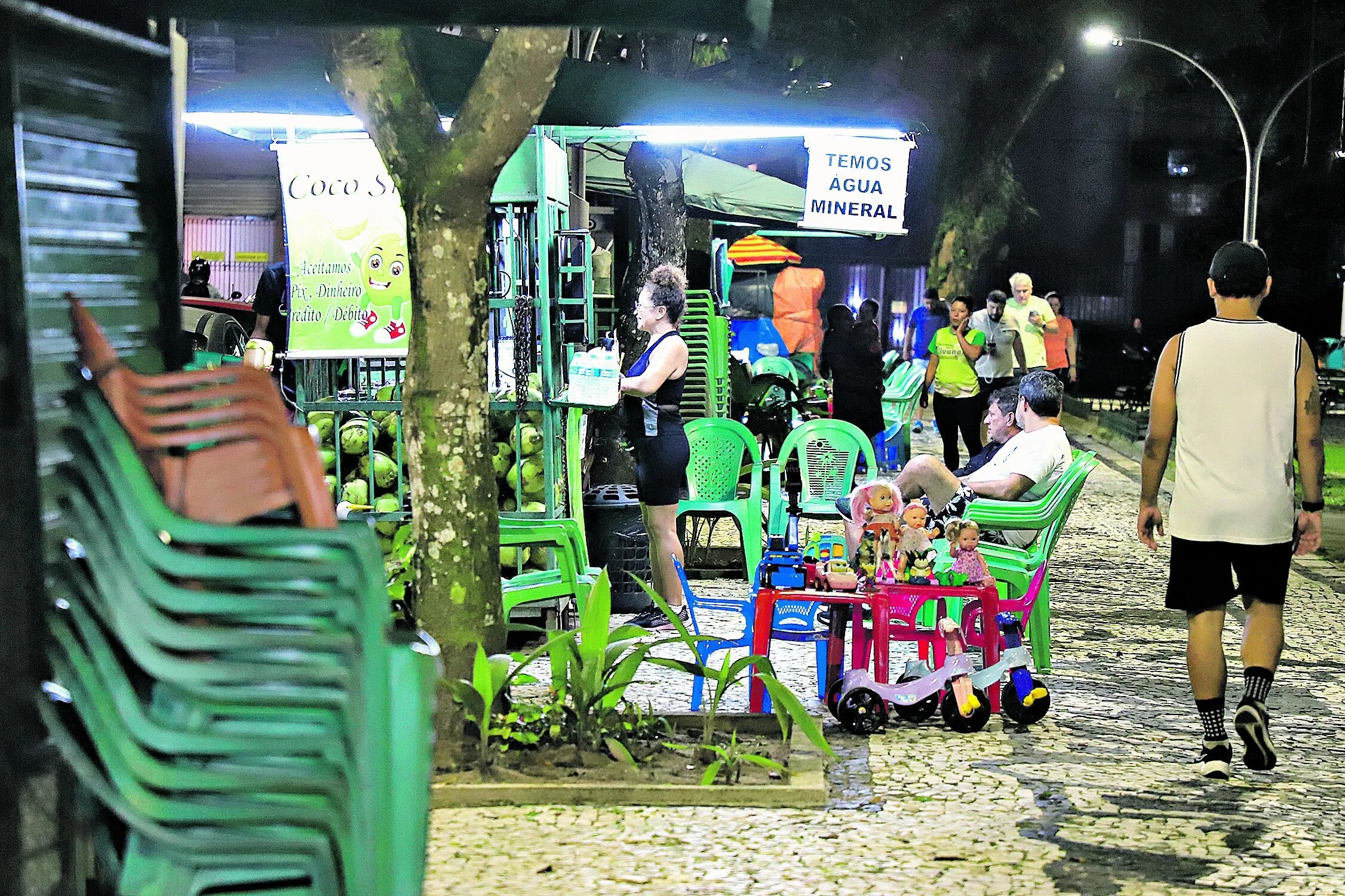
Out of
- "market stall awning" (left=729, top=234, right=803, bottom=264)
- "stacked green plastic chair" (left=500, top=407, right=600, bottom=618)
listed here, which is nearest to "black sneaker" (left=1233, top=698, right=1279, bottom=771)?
"stacked green plastic chair" (left=500, top=407, right=600, bottom=618)

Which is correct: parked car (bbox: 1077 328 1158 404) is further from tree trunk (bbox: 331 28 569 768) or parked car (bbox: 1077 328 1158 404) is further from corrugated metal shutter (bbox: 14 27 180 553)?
corrugated metal shutter (bbox: 14 27 180 553)

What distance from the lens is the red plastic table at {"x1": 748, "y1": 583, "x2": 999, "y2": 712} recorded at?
21.1 feet

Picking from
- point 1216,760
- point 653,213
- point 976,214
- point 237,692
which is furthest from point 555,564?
point 976,214

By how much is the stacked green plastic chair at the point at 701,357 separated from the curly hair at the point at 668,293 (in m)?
4.77

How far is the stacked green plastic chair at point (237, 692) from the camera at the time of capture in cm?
240

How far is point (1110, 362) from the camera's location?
Answer: 39625mm

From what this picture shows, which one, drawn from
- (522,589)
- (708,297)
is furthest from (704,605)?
(708,297)

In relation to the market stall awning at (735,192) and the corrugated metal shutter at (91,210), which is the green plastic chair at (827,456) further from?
the market stall awning at (735,192)

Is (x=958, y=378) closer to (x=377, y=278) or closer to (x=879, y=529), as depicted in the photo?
(x=377, y=278)

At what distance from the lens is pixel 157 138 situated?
9.55ft

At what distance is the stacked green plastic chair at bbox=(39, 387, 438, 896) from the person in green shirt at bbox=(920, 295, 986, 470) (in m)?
11.4

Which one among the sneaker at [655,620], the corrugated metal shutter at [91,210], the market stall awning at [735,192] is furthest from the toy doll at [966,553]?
the market stall awning at [735,192]

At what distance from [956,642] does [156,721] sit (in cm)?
436

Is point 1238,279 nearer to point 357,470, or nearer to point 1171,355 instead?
point 1171,355
